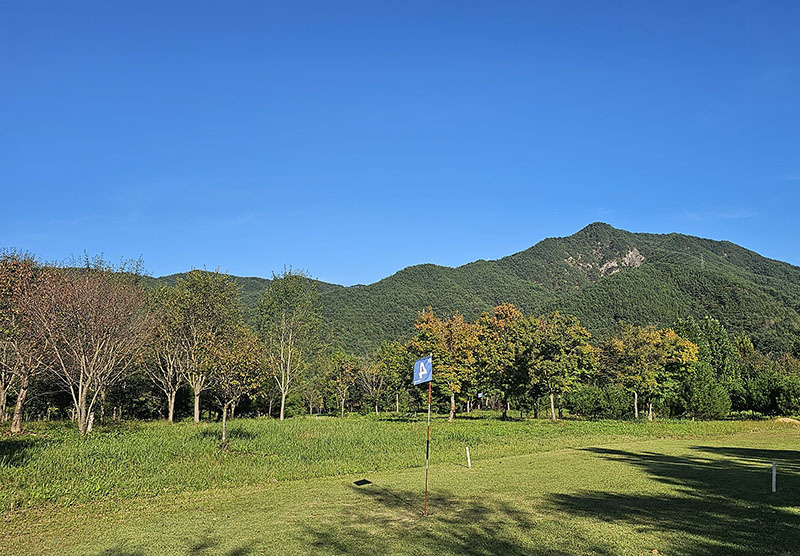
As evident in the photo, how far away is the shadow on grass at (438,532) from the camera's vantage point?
9578 mm

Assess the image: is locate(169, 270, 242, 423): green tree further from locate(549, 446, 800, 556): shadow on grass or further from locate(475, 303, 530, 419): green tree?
locate(549, 446, 800, 556): shadow on grass

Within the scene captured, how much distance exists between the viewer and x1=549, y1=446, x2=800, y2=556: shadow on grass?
31.5ft

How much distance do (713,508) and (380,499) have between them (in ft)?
27.6

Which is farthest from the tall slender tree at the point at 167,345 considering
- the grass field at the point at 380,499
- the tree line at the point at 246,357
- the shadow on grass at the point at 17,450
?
the grass field at the point at 380,499

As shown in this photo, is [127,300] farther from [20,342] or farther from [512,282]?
[512,282]

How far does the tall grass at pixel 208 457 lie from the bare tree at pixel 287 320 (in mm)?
28155

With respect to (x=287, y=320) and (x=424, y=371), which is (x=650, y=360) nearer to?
(x=287, y=320)

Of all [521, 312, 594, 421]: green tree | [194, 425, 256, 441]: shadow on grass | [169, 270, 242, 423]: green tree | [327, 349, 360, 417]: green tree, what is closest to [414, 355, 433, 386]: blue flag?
[194, 425, 256, 441]: shadow on grass

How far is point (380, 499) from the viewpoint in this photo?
14.9m

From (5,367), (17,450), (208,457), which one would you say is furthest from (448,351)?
(17,450)

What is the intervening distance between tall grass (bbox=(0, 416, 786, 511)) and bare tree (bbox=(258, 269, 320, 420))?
92.4 feet

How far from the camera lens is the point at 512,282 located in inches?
6841

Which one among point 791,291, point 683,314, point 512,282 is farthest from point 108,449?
point 791,291

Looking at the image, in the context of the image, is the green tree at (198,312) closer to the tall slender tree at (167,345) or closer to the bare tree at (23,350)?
the tall slender tree at (167,345)
